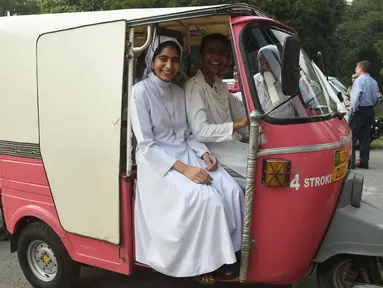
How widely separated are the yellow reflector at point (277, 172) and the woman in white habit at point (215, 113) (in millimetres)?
390

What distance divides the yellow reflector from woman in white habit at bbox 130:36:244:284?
0.31m

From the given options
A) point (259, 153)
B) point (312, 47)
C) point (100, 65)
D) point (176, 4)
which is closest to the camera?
point (259, 153)

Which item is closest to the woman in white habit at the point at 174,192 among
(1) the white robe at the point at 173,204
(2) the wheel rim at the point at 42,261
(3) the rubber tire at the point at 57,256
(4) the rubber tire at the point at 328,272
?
(1) the white robe at the point at 173,204

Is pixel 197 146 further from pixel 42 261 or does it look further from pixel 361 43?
pixel 361 43

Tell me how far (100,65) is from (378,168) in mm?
7359

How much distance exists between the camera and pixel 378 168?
29.5ft

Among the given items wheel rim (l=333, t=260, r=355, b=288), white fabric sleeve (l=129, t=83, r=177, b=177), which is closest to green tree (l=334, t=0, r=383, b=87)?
wheel rim (l=333, t=260, r=355, b=288)

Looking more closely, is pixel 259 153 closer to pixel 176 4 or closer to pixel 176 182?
pixel 176 182

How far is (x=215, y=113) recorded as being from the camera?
351 cm

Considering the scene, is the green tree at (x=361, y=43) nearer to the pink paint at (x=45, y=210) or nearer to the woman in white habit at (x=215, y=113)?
the woman in white habit at (x=215, y=113)

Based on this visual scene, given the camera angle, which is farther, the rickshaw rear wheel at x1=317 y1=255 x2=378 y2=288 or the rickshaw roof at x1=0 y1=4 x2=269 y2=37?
the rickshaw rear wheel at x1=317 y1=255 x2=378 y2=288

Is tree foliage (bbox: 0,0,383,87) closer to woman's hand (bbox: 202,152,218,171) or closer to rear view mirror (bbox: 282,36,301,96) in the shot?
woman's hand (bbox: 202,152,218,171)

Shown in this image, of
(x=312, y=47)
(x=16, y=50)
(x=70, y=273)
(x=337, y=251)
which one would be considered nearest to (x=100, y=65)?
(x=16, y=50)

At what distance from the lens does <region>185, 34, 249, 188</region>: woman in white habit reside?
130 inches
